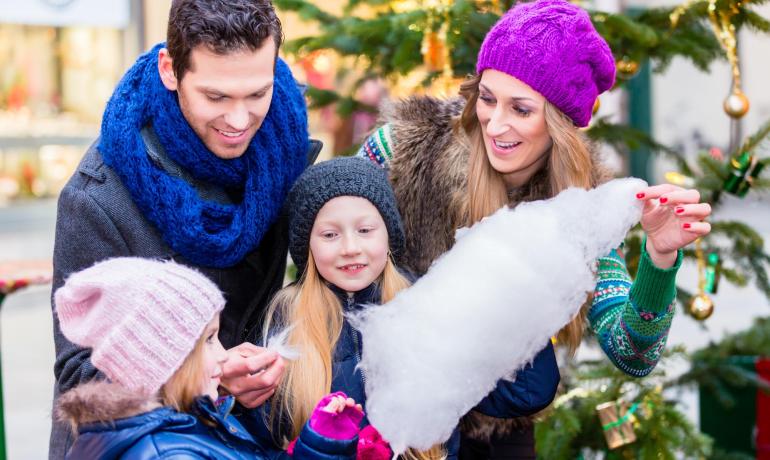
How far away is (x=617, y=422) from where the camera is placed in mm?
3725

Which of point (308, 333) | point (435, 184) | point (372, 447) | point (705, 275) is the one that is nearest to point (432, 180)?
point (435, 184)

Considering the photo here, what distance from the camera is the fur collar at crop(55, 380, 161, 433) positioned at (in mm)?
2037

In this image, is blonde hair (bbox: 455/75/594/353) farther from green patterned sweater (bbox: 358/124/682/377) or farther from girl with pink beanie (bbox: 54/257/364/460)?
girl with pink beanie (bbox: 54/257/364/460)

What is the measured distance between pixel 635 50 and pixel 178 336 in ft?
7.67

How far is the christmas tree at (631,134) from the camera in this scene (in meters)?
3.59

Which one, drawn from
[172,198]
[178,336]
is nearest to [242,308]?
[172,198]

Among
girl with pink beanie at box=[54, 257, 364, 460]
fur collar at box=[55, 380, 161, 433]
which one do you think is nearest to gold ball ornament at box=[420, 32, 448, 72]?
girl with pink beanie at box=[54, 257, 364, 460]

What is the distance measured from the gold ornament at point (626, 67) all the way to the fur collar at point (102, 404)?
239 cm

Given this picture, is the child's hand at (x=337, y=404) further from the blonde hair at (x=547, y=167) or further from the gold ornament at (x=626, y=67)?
the gold ornament at (x=626, y=67)

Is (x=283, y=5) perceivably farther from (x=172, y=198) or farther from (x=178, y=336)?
(x=178, y=336)

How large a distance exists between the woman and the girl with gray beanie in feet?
0.68

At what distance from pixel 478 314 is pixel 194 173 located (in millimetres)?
931

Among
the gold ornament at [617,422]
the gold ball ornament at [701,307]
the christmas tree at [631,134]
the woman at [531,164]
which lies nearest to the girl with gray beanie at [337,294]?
the woman at [531,164]

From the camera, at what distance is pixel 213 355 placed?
7.25ft
